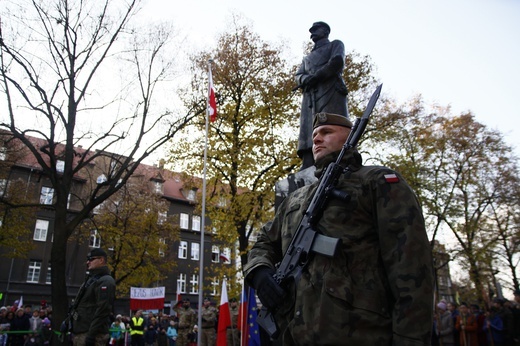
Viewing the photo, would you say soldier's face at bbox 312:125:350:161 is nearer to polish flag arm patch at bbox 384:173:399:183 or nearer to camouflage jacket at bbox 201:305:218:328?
polish flag arm patch at bbox 384:173:399:183

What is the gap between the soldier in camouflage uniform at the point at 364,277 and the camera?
180cm

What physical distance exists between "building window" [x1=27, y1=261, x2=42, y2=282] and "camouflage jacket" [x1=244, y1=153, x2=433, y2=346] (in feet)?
128

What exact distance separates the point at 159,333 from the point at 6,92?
1264 centimetres

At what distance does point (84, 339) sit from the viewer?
6.57 metres

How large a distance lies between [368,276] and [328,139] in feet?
2.95

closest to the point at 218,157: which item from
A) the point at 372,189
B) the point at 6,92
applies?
the point at 6,92

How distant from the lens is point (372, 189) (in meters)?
2.11

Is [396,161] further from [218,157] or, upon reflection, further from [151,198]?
[151,198]

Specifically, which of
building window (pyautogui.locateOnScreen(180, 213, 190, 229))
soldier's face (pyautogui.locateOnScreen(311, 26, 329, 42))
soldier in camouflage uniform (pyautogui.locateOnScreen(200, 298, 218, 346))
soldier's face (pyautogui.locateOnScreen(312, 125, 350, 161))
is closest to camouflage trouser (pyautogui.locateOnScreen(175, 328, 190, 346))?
soldier in camouflage uniform (pyautogui.locateOnScreen(200, 298, 218, 346))

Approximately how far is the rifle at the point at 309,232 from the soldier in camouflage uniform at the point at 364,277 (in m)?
0.04

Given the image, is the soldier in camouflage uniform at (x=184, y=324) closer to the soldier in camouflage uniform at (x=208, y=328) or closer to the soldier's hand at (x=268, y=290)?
the soldier in camouflage uniform at (x=208, y=328)

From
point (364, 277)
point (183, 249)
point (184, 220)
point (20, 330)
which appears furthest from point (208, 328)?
point (184, 220)

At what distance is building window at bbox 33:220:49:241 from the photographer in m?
37.1

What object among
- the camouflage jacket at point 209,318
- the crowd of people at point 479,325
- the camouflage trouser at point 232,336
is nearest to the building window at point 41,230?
the camouflage jacket at point 209,318
